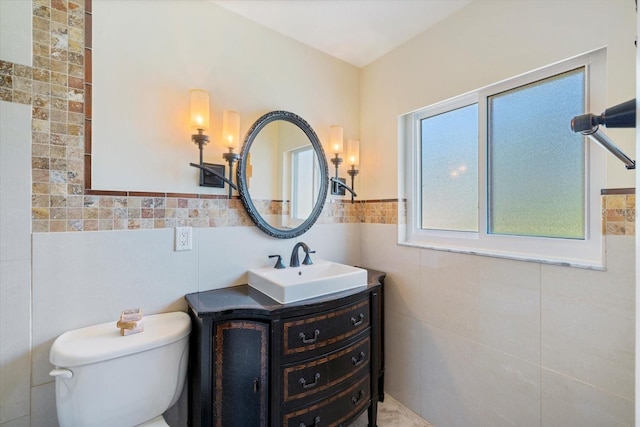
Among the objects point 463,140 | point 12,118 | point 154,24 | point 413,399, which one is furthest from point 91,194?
point 413,399

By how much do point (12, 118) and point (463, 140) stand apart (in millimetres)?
2159

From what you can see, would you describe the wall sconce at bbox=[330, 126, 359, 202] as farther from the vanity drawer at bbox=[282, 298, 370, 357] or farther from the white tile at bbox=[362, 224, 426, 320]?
the vanity drawer at bbox=[282, 298, 370, 357]

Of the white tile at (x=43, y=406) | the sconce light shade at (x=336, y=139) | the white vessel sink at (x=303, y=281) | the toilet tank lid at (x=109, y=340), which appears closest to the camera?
the toilet tank lid at (x=109, y=340)

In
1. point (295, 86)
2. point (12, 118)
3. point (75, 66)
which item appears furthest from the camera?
point (295, 86)

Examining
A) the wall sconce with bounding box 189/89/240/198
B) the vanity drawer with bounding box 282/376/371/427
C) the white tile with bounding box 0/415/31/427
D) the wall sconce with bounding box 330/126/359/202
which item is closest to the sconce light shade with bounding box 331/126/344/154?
the wall sconce with bounding box 330/126/359/202

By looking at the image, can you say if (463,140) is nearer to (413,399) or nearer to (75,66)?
(413,399)

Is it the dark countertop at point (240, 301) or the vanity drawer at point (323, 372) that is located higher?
the dark countertop at point (240, 301)

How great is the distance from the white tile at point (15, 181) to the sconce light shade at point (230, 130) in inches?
30.1

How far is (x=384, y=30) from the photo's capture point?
5.83ft

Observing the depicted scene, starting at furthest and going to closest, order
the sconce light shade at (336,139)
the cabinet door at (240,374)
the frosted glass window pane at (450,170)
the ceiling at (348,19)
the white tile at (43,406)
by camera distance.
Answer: the sconce light shade at (336,139) < the frosted glass window pane at (450,170) < the ceiling at (348,19) < the cabinet door at (240,374) < the white tile at (43,406)

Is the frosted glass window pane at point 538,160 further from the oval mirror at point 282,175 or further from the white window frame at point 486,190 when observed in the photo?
the oval mirror at point 282,175

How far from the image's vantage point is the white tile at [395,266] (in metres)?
1.79

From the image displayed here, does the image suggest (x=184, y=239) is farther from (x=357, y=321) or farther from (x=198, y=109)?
(x=357, y=321)

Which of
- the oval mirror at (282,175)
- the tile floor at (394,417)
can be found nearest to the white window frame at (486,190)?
the oval mirror at (282,175)
